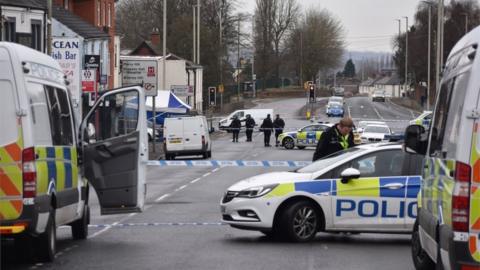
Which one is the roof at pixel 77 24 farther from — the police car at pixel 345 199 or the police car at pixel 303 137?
the police car at pixel 345 199

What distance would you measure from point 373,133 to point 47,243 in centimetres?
4011

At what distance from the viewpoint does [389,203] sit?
14.2m

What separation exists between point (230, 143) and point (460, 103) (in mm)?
52679

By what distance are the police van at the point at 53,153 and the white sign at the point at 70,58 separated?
64.8 ft

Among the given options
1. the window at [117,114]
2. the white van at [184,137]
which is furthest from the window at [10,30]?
the window at [117,114]

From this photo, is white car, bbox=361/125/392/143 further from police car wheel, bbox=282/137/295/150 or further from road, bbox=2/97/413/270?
road, bbox=2/97/413/270

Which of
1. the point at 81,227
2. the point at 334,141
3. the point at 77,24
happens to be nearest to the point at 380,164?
the point at 334,141

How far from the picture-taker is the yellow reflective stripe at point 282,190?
14281mm

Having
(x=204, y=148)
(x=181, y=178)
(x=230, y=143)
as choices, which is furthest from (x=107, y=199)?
(x=230, y=143)

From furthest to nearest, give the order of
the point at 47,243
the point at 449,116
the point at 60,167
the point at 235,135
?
the point at 235,135 → the point at 60,167 → the point at 47,243 → the point at 449,116

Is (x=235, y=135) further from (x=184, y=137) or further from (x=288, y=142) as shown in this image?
(x=184, y=137)

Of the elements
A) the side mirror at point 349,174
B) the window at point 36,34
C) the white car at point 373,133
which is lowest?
the white car at point 373,133

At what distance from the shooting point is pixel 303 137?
175ft

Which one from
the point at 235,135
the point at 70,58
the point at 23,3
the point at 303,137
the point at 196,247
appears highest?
the point at 23,3
